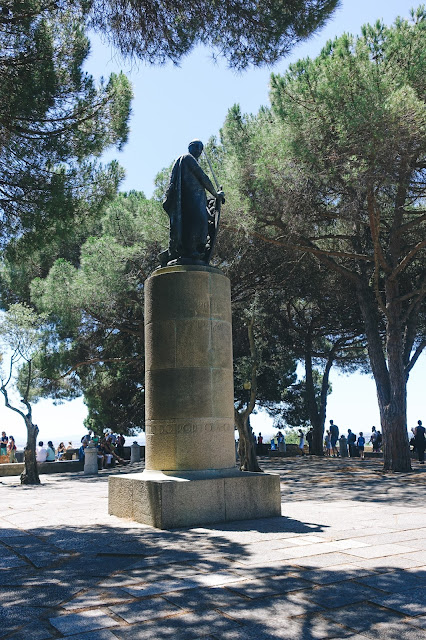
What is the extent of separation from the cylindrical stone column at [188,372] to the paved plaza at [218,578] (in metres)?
0.83

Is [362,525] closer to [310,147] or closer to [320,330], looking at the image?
[310,147]

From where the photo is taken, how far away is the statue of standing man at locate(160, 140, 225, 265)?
704 centimetres

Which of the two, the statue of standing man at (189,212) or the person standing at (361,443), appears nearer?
the statue of standing man at (189,212)

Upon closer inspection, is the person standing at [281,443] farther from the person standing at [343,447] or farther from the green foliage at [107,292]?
the green foliage at [107,292]

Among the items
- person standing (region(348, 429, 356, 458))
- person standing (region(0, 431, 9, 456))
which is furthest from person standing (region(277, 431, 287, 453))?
person standing (region(0, 431, 9, 456))

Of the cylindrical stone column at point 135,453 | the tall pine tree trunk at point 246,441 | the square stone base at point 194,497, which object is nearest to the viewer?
the square stone base at point 194,497

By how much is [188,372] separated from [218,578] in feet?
9.02

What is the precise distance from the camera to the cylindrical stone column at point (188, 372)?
247 inches

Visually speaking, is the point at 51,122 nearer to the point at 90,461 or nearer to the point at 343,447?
the point at 90,461

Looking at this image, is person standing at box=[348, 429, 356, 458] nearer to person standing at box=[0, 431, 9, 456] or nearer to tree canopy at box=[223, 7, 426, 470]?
tree canopy at box=[223, 7, 426, 470]

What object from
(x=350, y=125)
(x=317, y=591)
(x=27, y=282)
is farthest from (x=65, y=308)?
(x=317, y=591)

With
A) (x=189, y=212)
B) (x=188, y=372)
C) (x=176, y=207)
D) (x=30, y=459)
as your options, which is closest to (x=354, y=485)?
(x=188, y=372)

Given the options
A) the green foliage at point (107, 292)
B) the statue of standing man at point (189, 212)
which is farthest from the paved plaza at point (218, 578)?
the green foliage at point (107, 292)

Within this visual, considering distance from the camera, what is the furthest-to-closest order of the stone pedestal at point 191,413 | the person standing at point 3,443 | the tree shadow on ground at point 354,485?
the person standing at point 3,443
the tree shadow on ground at point 354,485
the stone pedestal at point 191,413
